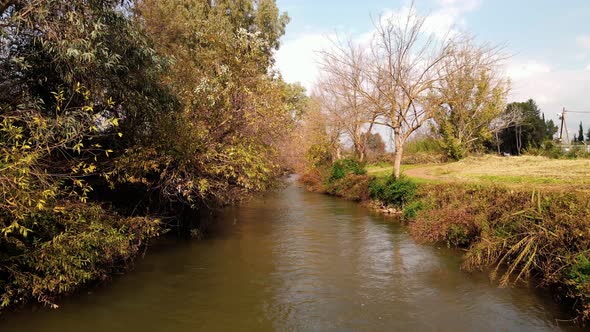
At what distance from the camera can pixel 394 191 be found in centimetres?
1931

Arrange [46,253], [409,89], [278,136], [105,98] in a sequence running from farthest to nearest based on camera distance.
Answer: [409,89] < [278,136] < [105,98] < [46,253]

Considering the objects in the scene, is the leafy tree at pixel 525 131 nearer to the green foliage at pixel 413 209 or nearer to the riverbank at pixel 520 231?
the green foliage at pixel 413 209

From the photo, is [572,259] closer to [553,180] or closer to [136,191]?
[553,180]

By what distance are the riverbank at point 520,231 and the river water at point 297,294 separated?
0.51 m

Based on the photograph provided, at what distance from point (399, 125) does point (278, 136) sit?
370 inches

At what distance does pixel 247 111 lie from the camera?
41.8 ft

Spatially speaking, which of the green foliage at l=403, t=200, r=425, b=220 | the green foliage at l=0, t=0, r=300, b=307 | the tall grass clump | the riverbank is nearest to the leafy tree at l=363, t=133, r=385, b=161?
the green foliage at l=403, t=200, r=425, b=220

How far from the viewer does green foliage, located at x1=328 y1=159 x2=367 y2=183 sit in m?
28.8

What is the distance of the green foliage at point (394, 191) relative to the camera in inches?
716

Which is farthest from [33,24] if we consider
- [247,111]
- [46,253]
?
[247,111]

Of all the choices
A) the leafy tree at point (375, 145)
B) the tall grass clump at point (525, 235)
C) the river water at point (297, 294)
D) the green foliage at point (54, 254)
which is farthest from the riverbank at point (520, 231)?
the leafy tree at point (375, 145)

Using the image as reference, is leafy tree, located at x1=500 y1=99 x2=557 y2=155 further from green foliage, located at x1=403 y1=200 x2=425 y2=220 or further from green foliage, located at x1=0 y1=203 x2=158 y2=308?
green foliage, located at x1=0 y1=203 x2=158 y2=308

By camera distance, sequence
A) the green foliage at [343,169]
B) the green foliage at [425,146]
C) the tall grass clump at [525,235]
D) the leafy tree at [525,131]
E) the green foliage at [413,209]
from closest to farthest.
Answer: the tall grass clump at [525,235] → the green foliage at [413,209] → the green foliage at [343,169] → the green foliage at [425,146] → the leafy tree at [525,131]

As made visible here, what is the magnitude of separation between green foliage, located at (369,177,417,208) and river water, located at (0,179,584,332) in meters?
4.68
